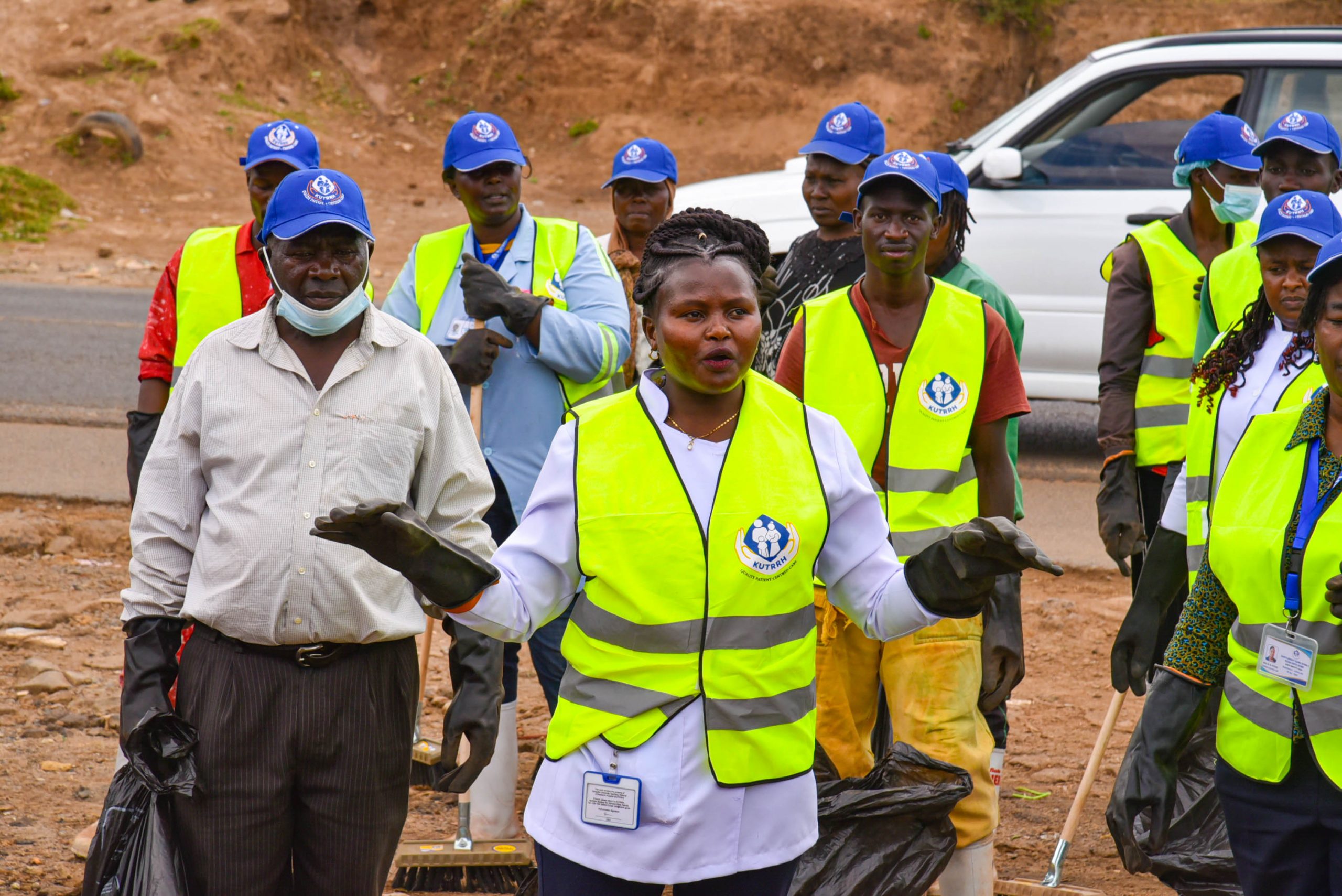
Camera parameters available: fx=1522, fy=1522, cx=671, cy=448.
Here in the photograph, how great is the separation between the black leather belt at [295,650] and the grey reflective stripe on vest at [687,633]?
2.73 ft

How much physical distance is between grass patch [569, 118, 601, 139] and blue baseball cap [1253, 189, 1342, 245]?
19933 mm

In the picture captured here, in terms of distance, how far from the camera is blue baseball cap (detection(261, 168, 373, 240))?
10.7 feet

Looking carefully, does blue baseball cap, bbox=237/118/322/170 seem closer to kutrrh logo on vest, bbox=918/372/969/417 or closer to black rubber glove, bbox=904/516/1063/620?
kutrrh logo on vest, bbox=918/372/969/417

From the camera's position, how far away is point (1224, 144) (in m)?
4.84

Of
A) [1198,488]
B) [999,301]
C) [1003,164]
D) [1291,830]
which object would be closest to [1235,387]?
[1198,488]

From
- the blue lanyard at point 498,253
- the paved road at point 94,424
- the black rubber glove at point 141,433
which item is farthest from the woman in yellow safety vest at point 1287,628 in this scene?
the paved road at point 94,424

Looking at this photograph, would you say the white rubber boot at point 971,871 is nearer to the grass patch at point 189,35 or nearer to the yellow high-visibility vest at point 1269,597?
the yellow high-visibility vest at point 1269,597

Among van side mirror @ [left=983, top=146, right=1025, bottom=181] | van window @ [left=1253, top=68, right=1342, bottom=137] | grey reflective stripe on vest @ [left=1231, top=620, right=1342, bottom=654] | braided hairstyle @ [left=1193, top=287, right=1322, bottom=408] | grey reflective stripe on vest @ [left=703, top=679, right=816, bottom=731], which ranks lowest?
grey reflective stripe on vest @ [left=703, top=679, right=816, bottom=731]

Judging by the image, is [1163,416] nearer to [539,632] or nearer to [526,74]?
[539,632]

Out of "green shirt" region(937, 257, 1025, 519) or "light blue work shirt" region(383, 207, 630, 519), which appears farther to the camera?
"light blue work shirt" region(383, 207, 630, 519)

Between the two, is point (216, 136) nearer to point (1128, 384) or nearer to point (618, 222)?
point (618, 222)

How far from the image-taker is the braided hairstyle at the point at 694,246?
109 inches

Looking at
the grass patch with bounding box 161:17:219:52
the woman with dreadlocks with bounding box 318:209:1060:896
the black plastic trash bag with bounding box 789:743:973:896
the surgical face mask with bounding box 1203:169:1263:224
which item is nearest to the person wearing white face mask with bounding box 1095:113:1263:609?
the surgical face mask with bounding box 1203:169:1263:224

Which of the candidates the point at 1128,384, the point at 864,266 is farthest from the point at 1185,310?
the point at 864,266
